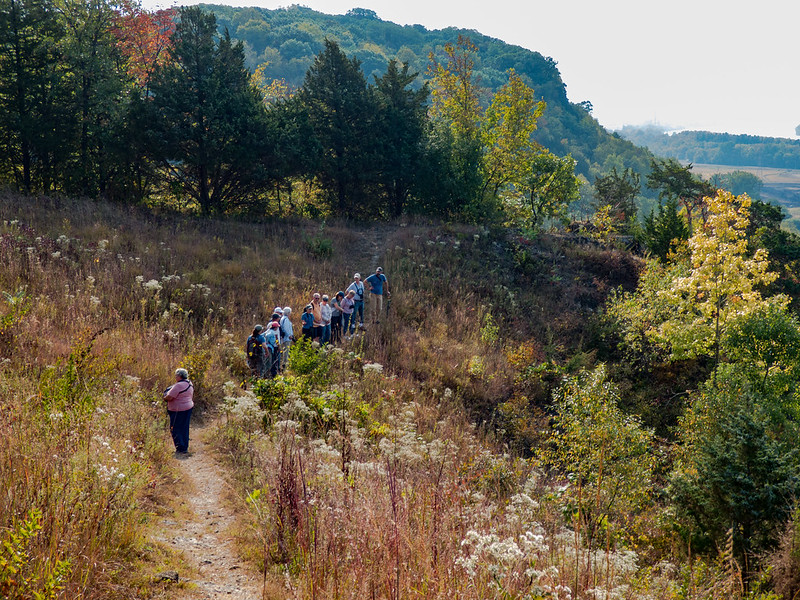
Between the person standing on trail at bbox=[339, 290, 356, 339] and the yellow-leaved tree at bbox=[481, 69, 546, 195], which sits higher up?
the yellow-leaved tree at bbox=[481, 69, 546, 195]

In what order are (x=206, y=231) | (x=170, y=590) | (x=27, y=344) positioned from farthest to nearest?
(x=206, y=231) → (x=27, y=344) → (x=170, y=590)

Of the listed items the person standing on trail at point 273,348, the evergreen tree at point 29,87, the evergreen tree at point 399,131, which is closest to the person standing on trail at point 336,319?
the person standing on trail at point 273,348

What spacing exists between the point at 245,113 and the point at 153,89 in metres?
3.33

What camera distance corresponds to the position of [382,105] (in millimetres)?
23625

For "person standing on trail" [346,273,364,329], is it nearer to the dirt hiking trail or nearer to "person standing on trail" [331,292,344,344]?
"person standing on trail" [331,292,344,344]

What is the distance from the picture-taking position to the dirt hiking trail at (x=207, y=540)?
341 centimetres

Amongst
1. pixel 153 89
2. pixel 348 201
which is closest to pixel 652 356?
pixel 348 201

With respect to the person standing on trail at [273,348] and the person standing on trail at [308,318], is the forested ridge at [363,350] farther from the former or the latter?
the person standing on trail at [308,318]

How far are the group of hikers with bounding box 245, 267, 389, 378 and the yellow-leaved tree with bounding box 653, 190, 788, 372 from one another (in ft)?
29.4

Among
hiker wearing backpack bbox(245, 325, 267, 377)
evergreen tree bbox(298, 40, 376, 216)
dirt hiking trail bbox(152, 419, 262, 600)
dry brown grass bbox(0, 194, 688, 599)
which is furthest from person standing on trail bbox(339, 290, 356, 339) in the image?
evergreen tree bbox(298, 40, 376, 216)

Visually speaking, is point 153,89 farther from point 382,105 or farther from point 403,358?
point 403,358

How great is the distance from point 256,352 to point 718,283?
41.1ft

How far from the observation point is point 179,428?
6414mm

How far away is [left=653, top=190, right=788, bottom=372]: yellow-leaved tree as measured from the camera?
13.4 meters
